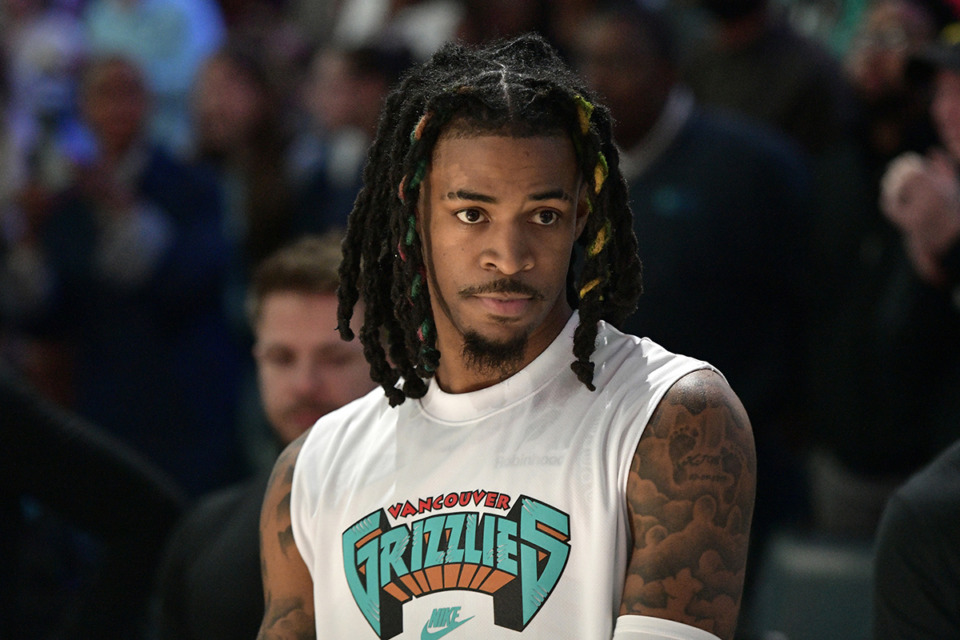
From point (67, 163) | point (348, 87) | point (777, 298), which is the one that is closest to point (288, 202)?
point (348, 87)

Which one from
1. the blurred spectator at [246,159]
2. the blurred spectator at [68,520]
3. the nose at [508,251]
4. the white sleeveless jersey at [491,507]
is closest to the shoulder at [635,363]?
the white sleeveless jersey at [491,507]

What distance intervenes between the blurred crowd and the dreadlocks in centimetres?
138

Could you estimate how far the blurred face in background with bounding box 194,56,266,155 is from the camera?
570cm

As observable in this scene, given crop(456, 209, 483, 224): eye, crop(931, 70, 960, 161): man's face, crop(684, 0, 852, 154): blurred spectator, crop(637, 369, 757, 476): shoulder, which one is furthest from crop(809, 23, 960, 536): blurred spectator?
crop(456, 209, 483, 224): eye

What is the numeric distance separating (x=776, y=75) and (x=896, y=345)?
4.42ft

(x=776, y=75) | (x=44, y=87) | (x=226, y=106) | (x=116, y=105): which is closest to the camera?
(x=776, y=75)

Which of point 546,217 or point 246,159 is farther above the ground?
point 246,159

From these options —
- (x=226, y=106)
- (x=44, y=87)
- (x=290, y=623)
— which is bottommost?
(x=290, y=623)

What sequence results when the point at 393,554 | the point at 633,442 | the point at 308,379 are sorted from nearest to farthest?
1. the point at 633,442
2. the point at 393,554
3. the point at 308,379

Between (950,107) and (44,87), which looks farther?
(44,87)

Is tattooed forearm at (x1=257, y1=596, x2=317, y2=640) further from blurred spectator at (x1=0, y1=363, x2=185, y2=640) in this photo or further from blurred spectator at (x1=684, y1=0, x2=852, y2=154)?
blurred spectator at (x1=684, y1=0, x2=852, y2=154)

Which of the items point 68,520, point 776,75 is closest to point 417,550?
point 68,520

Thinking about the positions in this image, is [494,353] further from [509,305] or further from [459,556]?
[459,556]

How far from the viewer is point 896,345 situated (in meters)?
4.19
